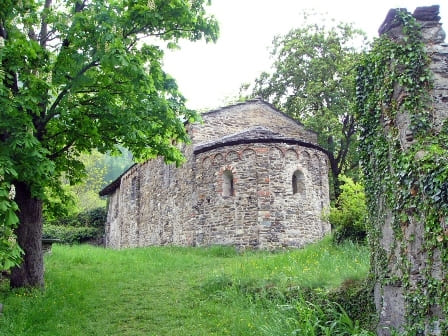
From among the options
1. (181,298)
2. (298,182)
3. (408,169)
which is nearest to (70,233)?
(298,182)

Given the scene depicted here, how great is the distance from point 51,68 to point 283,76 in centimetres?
1767

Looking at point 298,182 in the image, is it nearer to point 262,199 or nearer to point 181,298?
point 262,199

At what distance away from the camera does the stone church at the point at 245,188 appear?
15648 mm

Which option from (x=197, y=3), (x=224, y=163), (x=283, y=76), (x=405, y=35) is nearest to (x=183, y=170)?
(x=224, y=163)

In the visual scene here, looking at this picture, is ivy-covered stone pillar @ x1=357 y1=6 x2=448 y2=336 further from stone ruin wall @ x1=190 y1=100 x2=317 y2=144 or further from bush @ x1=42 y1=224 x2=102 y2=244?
bush @ x1=42 y1=224 x2=102 y2=244

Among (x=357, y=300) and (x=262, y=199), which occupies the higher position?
(x=262, y=199)

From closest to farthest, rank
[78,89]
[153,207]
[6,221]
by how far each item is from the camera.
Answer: [6,221] < [78,89] < [153,207]

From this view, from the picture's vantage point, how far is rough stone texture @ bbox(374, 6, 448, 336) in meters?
5.42

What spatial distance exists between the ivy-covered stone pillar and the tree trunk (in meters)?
6.64

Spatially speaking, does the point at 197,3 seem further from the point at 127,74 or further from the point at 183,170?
the point at 183,170

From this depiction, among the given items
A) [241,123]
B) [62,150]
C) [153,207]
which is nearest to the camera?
[62,150]

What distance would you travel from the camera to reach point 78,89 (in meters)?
8.11

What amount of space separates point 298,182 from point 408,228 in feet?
36.4

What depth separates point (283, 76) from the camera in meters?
23.8
